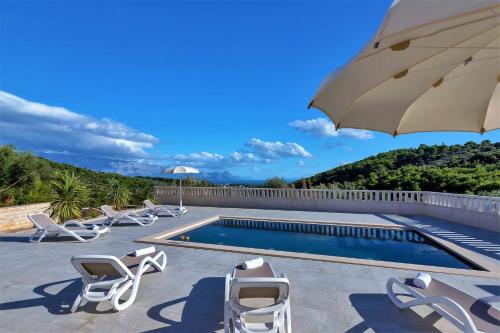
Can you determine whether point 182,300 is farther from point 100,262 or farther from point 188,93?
point 188,93

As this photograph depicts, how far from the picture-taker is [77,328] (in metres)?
3.12

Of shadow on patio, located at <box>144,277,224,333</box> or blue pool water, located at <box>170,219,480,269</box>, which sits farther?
blue pool water, located at <box>170,219,480,269</box>

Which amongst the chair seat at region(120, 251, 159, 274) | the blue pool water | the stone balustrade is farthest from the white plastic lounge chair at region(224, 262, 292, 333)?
the stone balustrade

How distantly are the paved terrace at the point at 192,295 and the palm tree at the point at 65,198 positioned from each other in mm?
2796

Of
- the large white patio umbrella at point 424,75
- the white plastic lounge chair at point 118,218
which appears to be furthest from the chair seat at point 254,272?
the white plastic lounge chair at point 118,218

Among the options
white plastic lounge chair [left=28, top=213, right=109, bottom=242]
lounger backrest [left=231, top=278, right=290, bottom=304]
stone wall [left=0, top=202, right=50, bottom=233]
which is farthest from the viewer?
stone wall [left=0, top=202, right=50, bottom=233]

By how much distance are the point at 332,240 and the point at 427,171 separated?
14.6m

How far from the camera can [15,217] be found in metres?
9.27

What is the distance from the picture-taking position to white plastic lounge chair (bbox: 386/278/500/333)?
2.53 m

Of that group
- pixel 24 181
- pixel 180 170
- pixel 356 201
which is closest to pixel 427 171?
pixel 356 201

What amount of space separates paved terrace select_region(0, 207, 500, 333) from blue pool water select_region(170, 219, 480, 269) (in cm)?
106

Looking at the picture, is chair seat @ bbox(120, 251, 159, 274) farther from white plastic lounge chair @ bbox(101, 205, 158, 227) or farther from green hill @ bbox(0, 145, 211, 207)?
green hill @ bbox(0, 145, 211, 207)

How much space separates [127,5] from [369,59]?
12.7 metres

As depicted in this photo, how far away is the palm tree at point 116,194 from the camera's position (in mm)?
12523
